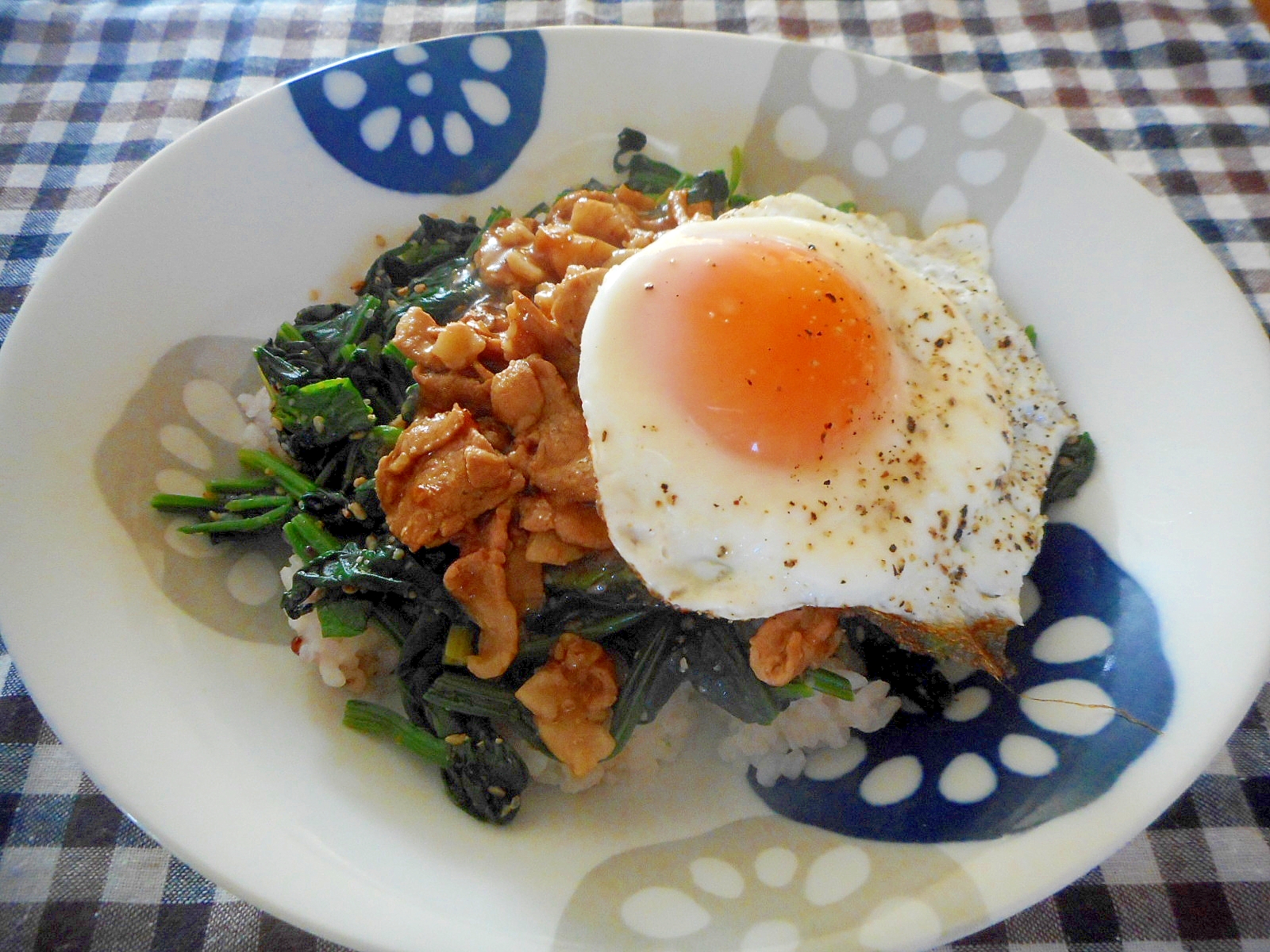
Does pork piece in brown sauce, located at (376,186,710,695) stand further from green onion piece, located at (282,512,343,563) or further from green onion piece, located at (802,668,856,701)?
green onion piece, located at (802,668,856,701)

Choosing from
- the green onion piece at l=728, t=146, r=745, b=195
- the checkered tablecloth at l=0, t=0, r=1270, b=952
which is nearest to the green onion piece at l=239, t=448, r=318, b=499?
the checkered tablecloth at l=0, t=0, r=1270, b=952

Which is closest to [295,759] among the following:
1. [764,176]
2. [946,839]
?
[946,839]

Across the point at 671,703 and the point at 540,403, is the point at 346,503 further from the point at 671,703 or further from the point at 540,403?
the point at 671,703

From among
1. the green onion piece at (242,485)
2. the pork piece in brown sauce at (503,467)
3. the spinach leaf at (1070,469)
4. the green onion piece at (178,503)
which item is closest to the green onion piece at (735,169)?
the pork piece in brown sauce at (503,467)

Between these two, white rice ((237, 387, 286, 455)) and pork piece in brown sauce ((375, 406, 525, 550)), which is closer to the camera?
pork piece in brown sauce ((375, 406, 525, 550))

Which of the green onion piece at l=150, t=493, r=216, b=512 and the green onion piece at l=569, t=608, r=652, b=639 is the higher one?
the green onion piece at l=150, t=493, r=216, b=512
